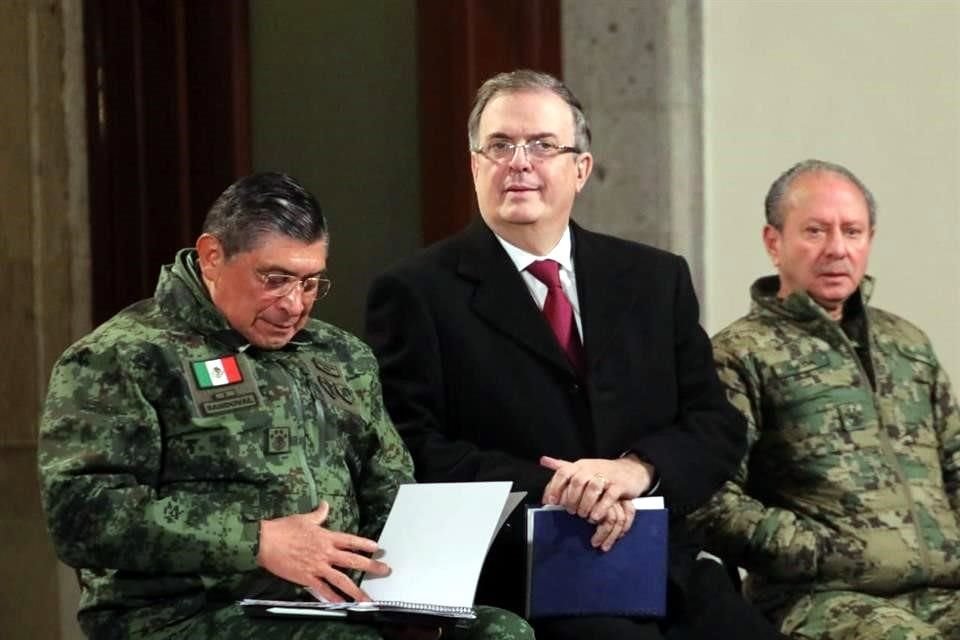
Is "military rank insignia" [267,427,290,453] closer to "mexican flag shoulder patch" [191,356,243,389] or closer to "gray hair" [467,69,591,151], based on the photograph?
"mexican flag shoulder patch" [191,356,243,389]

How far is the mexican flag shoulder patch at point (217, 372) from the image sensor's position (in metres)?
3.59

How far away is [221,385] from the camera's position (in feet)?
11.8

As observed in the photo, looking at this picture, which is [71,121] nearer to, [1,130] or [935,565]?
[1,130]

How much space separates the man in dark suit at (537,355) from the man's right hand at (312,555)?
566 mm

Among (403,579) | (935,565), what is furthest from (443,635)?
(935,565)

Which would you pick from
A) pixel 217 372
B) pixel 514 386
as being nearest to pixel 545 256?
pixel 514 386

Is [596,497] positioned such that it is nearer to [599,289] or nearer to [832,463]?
[599,289]

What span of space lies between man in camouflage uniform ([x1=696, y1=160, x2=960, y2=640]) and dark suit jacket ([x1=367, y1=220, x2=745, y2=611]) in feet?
1.11

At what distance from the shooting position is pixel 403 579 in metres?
3.58

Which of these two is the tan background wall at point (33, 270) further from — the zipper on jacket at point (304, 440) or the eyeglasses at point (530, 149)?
the zipper on jacket at point (304, 440)

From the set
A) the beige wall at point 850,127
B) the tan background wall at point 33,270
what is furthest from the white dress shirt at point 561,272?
the tan background wall at point 33,270

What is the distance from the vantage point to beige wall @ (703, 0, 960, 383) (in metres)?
5.77

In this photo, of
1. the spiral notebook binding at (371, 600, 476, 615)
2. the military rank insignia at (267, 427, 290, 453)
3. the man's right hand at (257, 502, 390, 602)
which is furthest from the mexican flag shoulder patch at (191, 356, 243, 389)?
the spiral notebook binding at (371, 600, 476, 615)

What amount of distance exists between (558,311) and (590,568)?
65 centimetres
